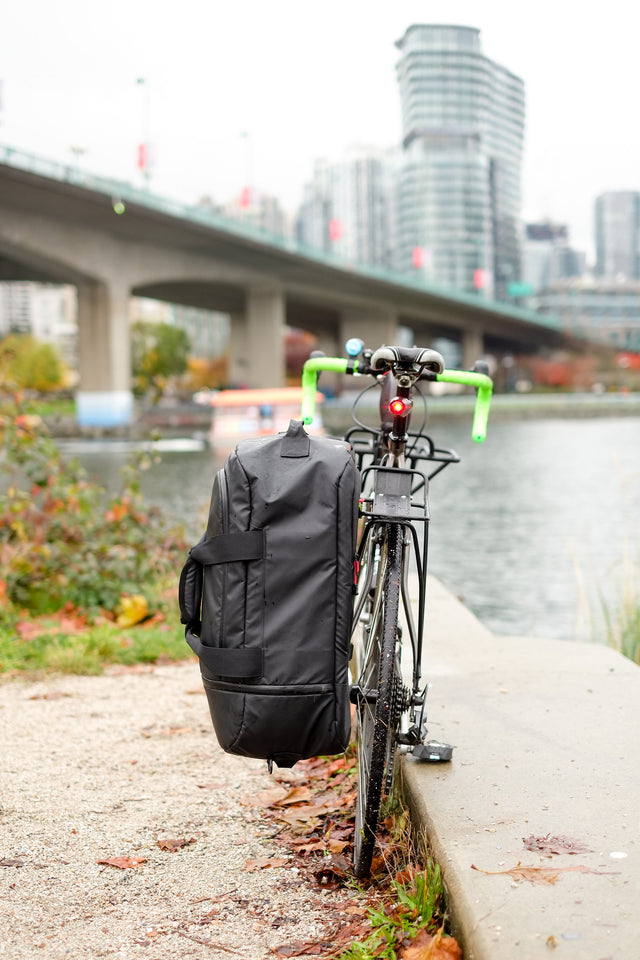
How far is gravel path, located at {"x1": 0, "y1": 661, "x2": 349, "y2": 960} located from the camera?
101 inches

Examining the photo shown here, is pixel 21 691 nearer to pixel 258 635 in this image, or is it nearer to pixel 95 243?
pixel 258 635

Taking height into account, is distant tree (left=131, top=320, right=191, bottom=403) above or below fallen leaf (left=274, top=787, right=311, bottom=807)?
above

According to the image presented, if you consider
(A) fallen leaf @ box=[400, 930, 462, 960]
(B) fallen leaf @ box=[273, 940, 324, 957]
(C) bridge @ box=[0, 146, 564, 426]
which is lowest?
(B) fallen leaf @ box=[273, 940, 324, 957]

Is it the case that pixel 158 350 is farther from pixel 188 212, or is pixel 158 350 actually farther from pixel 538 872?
pixel 538 872

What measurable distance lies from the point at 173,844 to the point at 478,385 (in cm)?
167

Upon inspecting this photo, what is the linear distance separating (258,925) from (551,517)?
1453 centimetres

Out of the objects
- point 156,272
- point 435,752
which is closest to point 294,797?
point 435,752

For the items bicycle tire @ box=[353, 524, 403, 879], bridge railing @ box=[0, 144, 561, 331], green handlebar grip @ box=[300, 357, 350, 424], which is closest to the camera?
bicycle tire @ box=[353, 524, 403, 879]

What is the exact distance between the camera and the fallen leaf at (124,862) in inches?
117

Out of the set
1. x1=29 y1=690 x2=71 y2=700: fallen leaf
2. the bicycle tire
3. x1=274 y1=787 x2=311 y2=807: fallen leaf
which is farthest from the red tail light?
x1=29 y1=690 x2=71 y2=700: fallen leaf

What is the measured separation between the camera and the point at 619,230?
10069 cm

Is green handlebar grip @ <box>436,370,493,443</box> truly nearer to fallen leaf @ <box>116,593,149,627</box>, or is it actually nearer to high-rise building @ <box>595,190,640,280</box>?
fallen leaf @ <box>116,593,149,627</box>

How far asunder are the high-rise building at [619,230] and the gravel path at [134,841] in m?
92.8

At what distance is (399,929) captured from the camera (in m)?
2.47
